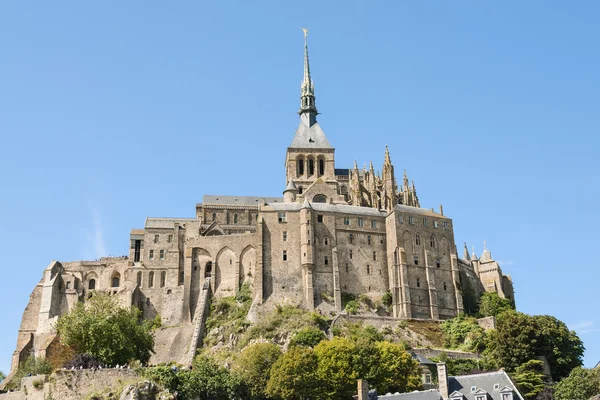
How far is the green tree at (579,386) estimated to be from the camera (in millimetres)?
69375

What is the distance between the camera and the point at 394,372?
70.4m

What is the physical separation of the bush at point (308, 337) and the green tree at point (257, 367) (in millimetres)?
9282

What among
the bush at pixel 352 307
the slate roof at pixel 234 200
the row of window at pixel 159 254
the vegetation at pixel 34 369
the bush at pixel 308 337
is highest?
the slate roof at pixel 234 200

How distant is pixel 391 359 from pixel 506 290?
42175 millimetres

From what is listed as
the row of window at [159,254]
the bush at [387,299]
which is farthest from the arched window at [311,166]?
the bush at [387,299]

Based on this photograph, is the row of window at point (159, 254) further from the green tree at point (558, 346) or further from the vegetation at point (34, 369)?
the green tree at point (558, 346)

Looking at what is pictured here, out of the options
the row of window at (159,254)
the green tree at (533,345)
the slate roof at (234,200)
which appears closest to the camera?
the green tree at (533,345)

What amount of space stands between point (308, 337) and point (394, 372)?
16.7m

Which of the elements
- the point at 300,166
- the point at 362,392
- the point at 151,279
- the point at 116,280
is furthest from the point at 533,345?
the point at 116,280

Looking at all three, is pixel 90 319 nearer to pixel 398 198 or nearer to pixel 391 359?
pixel 391 359

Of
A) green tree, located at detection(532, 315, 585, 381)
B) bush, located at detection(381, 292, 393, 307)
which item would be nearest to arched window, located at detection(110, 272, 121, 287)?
bush, located at detection(381, 292, 393, 307)

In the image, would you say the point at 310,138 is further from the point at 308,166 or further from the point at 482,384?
the point at 482,384

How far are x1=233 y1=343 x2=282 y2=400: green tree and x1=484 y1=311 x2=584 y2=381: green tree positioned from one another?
72.3ft

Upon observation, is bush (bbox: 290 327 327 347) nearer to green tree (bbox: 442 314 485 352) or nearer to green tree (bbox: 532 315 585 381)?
green tree (bbox: 442 314 485 352)
